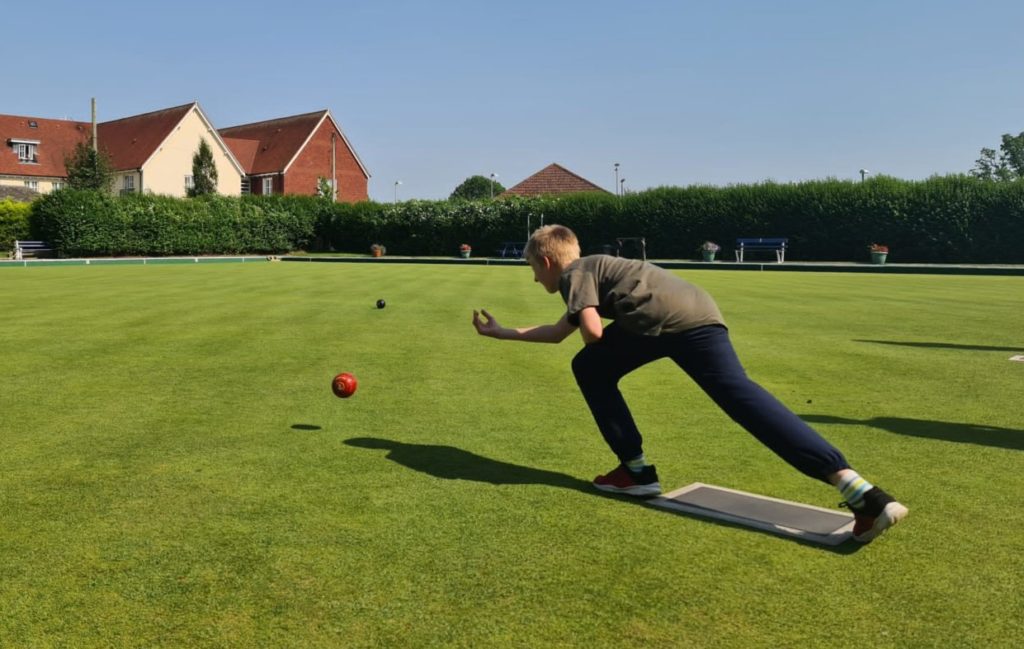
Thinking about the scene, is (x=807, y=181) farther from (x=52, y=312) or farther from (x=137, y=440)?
(x=137, y=440)

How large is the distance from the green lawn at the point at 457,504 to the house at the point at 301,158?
6409 cm

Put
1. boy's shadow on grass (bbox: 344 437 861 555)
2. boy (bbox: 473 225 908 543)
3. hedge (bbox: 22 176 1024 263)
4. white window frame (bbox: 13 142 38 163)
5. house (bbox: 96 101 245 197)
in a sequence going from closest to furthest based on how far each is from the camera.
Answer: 1. boy (bbox: 473 225 908 543)
2. boy's shadow on grass (bbox: 344 437 861 555)
3. hedge (bbox: 22 176 1024 263)
4. house (bbox: 96 101 245 197)
5. white window frame (bbox: 13 142 38 163)

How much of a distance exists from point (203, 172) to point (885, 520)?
218 feet

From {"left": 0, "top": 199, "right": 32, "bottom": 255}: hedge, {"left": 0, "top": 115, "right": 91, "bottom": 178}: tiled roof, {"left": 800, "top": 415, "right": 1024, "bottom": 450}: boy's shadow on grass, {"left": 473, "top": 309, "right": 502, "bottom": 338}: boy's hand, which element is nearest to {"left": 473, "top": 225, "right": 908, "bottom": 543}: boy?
{"left": 473, "top": 309, "right": 502, "bottom": 338}: boy's hand

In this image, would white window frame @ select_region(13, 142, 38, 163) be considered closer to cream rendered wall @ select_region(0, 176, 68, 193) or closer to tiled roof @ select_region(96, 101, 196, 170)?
cream rendered wall @ select_region(0, 176, 68, 193)

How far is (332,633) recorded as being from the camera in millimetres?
3008

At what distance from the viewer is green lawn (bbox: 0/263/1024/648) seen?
10.3 feet

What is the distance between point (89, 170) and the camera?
56656mm

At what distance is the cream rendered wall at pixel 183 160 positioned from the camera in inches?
2608

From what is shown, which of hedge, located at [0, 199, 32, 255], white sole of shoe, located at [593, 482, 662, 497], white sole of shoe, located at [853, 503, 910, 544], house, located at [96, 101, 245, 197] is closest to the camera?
white sole of shoe, located at [853, 503, 910, 544]

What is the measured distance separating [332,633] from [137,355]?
7.32m

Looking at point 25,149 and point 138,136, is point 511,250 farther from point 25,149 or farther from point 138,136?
point 25,149

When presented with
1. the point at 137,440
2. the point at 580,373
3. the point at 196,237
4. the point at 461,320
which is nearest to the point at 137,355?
the point at 137,440

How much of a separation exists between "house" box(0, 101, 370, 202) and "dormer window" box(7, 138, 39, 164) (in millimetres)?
77
